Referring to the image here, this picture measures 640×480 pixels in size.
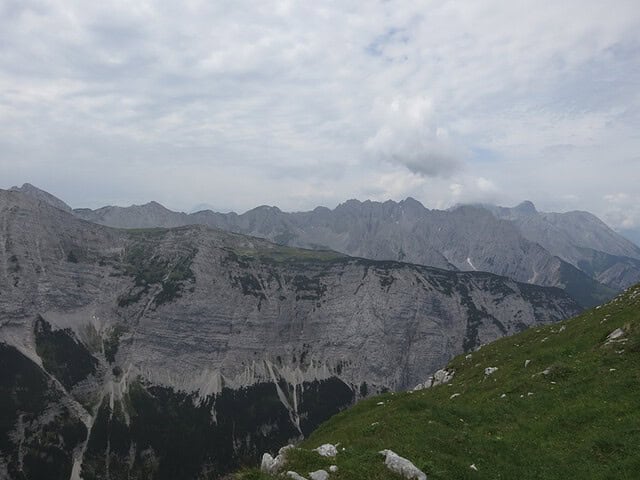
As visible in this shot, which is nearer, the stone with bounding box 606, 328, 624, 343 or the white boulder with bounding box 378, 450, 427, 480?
the white boulder with bounding box 378, 450, 427, 480

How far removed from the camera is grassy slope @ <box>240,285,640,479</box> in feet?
74.3

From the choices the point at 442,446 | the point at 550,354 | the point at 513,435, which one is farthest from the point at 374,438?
the point at 550,354

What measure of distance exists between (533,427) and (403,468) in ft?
40.3

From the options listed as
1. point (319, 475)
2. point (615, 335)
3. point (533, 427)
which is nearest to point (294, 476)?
point (319, 475)

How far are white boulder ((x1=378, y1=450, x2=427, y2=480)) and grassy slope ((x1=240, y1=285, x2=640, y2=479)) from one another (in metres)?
0.50

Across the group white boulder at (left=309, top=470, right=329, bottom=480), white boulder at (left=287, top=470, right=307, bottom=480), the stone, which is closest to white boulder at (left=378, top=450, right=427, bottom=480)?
white boulder at (left=309, top=470, right=329, bottom=480)

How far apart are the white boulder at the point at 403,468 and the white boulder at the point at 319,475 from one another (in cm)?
326

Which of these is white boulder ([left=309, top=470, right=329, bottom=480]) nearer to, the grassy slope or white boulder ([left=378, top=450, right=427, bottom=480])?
the grassy slope

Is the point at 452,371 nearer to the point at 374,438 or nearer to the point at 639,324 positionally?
the point at 639,324

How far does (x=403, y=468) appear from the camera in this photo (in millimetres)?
21344

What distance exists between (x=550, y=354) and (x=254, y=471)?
115 feet

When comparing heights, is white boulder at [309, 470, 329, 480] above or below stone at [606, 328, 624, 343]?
below

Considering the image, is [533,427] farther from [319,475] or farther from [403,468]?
[319,475]

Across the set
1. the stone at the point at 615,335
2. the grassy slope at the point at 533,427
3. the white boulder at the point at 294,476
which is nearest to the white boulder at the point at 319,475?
the grassy slope at the point at 533,427
